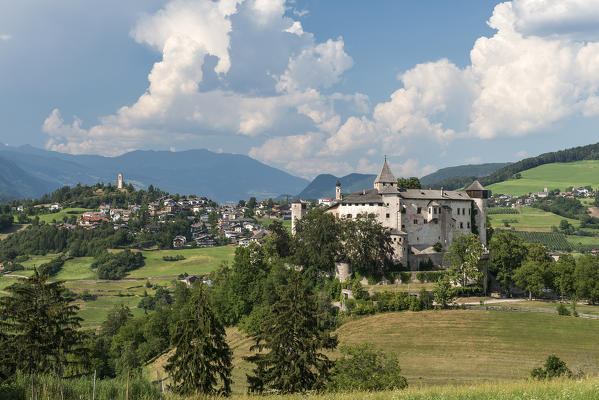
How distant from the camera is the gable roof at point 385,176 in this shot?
83.3 meters

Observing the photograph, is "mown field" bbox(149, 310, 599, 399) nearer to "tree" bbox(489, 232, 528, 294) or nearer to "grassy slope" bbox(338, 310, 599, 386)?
"grassy slope" bbox(338, 310, 599, 386)

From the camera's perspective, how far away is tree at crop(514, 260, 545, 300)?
242ft

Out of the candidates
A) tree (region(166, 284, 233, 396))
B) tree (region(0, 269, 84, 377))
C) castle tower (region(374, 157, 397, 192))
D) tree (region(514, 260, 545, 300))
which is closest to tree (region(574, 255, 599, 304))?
tree (region(514, 260, 545, 300))

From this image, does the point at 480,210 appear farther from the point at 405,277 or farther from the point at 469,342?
the point at 469,342

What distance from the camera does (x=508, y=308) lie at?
6681 cm

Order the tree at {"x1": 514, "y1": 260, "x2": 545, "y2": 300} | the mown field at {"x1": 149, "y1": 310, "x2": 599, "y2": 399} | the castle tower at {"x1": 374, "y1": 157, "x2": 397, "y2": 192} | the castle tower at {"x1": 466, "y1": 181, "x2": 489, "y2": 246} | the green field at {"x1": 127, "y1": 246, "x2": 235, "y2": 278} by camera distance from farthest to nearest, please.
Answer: the green field at {"x1": 127, "y1": 246, "x2": 235, "y2": 278}
the castle tower at {"x1": 466, "y1": 181, "x2": 489, "y2": 246}
the castle tower at {"x1": 374, "y1": 157, "x2": 397, "y2": 192}
the tree at {"x1": 514, "y1": 260, "x2": 545, "y2": 300}
the mown field at {"x1": 149, "y1": 310, "x2": 599, "y2": 399}

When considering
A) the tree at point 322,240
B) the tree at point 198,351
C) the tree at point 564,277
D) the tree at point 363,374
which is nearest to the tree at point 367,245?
the tree at point 322,240

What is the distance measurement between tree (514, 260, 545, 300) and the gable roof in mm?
24987

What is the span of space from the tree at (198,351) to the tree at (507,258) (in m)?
63.2

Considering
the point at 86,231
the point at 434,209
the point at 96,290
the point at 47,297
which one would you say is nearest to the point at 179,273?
the point at 96,290

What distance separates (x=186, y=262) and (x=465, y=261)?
103388 mm

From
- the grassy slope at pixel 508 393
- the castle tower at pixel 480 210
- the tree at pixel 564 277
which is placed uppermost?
the castle tower at pixel 480 210

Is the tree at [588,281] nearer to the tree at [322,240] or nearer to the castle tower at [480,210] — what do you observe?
the castle tower at [480,210]

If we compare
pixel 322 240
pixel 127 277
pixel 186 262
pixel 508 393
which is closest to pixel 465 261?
pixel 322 240
